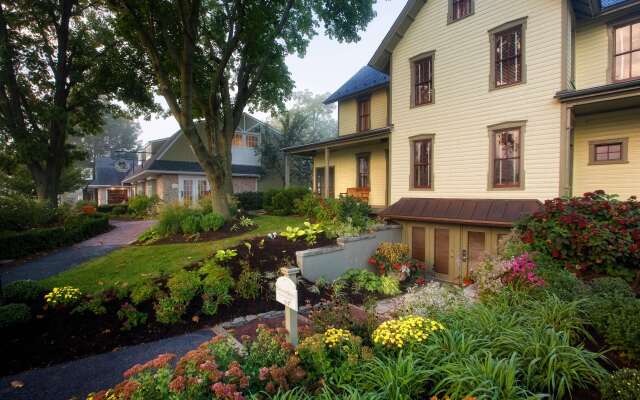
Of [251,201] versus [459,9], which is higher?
[459,9]

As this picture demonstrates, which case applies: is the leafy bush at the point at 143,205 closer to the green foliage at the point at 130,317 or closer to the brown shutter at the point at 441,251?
the green foliage at the point at 130,317

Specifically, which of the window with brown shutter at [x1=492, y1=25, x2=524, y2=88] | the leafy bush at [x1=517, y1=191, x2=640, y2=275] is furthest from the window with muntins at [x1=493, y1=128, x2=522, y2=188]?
the leafy bush at [x1=517, y1=191, x2=640, y2=275]

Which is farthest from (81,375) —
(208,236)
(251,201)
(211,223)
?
(251,201)

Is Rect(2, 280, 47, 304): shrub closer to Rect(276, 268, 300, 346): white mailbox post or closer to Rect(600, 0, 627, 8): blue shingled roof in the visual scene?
Rect(276, 268, 300, 346): white mailbox post

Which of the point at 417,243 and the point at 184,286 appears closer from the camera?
the point at 184,286

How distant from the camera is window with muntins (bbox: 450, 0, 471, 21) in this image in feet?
33.4

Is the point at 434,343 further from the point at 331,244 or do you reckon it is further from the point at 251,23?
the point at 251,23

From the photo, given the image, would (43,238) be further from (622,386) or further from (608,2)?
(608,2)

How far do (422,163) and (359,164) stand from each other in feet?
15.0

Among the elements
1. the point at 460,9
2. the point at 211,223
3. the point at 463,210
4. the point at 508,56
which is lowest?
the point at 211,223

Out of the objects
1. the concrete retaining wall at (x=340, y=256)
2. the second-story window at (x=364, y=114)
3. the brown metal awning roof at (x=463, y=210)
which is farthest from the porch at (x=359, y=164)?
the concrete retaining wall at (x=340, y=256)

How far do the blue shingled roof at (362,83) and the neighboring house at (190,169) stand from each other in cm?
1159

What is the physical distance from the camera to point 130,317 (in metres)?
4.89

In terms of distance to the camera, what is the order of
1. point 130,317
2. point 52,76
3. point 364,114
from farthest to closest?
point 52,76, point 364,114, point 130,317
